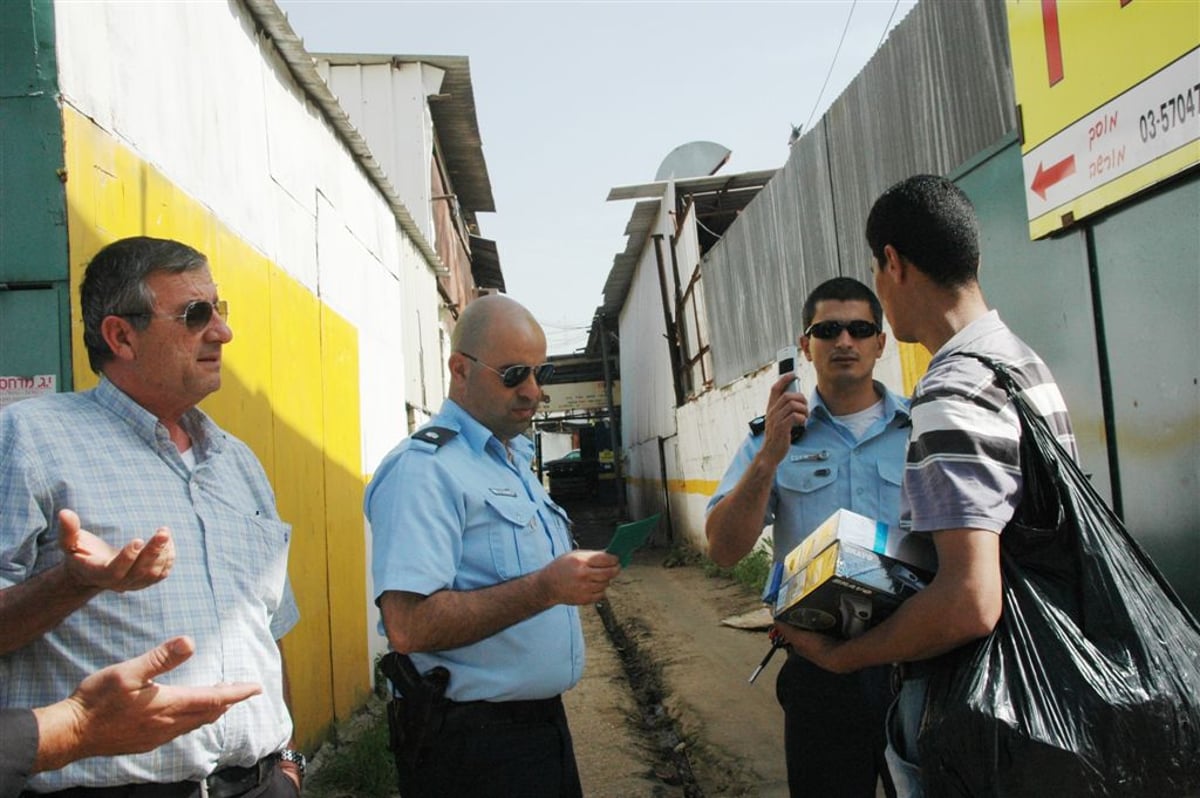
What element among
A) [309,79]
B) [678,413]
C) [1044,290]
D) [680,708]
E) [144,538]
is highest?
[309,79]

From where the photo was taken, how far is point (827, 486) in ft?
9.22

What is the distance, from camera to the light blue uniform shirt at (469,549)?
216 centimetres

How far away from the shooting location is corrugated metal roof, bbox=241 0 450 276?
4891 millimetres

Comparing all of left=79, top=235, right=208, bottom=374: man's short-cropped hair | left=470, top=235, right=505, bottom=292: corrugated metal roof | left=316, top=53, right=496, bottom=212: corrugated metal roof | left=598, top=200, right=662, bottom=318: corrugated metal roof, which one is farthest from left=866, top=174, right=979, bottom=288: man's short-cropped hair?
left=470, top=235, right=505, bottom=292: corrugated metal roof

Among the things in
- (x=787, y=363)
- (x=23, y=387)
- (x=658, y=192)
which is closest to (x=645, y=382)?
(x=658, y=192)

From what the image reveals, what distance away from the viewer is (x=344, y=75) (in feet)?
43.7

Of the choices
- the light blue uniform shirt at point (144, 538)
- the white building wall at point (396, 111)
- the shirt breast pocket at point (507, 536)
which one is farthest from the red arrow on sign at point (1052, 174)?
the white building wall at point (396, 111)

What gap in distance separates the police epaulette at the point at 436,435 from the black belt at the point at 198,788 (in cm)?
82

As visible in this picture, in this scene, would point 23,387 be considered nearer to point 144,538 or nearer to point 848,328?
point 144,538

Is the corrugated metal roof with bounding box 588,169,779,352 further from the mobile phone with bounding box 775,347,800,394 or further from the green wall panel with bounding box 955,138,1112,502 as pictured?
the mobile phone with bounding box 775,347,800,394

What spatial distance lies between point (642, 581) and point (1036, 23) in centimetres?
1004

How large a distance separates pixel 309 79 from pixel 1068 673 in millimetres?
5341

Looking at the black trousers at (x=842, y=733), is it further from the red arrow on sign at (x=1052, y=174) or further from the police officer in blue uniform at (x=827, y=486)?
the red arrow on sign at (x=1052, y=174)

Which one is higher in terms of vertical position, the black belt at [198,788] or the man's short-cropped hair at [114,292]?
the man's short-cropped hair at [114,292]
